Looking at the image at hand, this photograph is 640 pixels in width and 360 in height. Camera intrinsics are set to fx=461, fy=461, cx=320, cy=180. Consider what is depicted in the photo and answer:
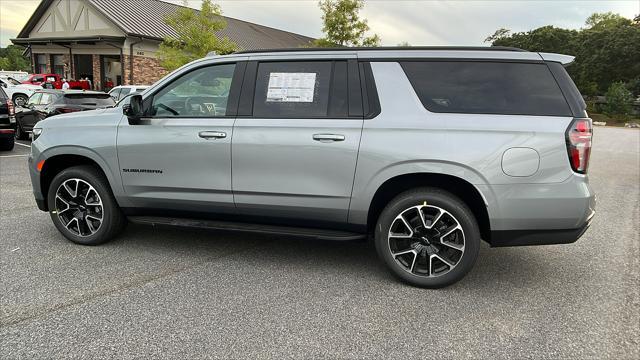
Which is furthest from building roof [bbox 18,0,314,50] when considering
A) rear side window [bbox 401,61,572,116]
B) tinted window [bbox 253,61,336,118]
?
rear side window [bbox 401,61,572,116]

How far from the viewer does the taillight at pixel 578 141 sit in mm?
3373

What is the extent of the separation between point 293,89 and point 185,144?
3.56ft

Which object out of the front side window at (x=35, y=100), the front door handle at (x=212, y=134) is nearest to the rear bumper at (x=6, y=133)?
the front side window at (x=35, y=100)

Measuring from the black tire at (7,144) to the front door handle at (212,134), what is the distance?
9.59 m

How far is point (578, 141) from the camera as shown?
3.38 meters

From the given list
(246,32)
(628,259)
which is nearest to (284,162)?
(628,259)

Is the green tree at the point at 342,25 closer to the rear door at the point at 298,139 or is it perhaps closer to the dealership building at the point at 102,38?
the dealership building at the point at 102,38

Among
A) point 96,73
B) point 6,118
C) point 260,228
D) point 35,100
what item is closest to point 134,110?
point 260,228

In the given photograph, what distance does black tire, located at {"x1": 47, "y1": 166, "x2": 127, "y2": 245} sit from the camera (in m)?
4.46

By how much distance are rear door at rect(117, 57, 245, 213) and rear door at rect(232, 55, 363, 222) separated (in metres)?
0.15

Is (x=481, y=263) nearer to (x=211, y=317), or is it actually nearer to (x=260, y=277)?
(x=260, y=277)

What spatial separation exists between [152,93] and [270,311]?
2355mm

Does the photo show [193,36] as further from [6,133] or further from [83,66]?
[83,66]

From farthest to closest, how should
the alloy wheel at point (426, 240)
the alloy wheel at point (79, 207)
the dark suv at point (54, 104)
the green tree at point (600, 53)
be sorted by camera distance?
the green tree at point (600, 53)
the dark suv at point (54, 104)
the alloy wheel at point (79, 207)
the alloy wheel at point (426, 240)
